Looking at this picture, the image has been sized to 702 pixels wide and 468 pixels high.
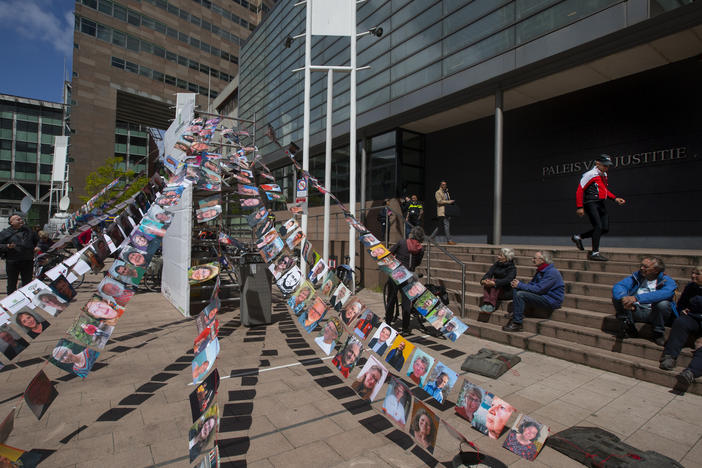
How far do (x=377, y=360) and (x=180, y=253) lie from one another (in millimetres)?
6399

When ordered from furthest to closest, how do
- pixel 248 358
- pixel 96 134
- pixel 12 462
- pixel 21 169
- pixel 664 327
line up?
1. pixel 21 169
2. pixel 96 134
3. pixel 248 358
4. pixel 664 327
5. pixel 12 462

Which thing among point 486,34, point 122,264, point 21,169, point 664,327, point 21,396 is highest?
point 21,169

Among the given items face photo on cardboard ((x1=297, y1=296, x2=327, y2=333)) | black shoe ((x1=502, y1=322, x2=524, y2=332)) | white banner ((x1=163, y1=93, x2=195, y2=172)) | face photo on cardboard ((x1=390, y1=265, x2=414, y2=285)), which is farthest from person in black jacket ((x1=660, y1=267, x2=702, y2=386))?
white banner ((x1=163, y1=93, x2=195, y2=172))

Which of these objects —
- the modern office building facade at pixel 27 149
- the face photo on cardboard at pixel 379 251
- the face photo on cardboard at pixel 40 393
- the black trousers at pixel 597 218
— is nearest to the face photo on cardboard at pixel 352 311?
the face photo on cardboard at pixel 379 251

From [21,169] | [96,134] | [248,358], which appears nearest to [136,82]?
[96,134]

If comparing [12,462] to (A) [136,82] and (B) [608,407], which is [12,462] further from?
(A) [136,82]

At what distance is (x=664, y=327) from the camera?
438 centimetres

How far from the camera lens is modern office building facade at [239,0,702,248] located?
27.3 ft

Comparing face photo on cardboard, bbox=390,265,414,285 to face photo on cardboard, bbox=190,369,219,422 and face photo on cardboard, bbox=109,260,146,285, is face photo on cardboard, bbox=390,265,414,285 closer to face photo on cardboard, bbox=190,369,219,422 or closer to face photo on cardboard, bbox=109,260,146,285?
face photo on cardboard, bbox=190,369,219,422

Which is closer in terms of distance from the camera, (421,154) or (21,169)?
(421,154)

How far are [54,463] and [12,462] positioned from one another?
0.73 m

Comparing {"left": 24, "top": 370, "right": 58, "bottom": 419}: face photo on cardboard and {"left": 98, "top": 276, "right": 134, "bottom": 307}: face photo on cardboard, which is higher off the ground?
{"left": 98, "top": 276, "right": 134, "bottom": 307}: face photo on cardboard

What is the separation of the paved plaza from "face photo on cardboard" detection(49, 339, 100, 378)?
2.41 feet

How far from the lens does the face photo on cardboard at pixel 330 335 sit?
2988 millimetres
